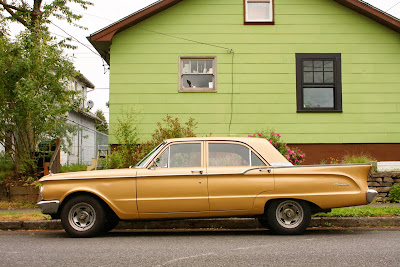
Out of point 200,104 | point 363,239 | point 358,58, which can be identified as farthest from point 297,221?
point 358,58

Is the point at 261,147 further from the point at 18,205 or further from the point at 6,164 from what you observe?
the point at 6,164

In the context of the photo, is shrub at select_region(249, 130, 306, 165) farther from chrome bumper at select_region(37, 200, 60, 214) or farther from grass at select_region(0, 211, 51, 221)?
chrome bumper at select_region(37, 200, 60, 214)

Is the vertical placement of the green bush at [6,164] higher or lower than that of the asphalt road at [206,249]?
higher

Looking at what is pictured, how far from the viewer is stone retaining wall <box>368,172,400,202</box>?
38.3ft

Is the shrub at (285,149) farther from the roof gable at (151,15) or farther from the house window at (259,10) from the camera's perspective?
the roof gable at (151,15)

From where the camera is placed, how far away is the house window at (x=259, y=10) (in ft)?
46.2

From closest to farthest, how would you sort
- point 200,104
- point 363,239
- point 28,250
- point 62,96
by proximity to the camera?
point 28,250
point 363,239
point 62,96
point 200,104

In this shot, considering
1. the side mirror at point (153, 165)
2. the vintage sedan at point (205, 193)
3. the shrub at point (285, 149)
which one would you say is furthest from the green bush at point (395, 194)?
the side mirror at point (153, 165)

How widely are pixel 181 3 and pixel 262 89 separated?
345 cm

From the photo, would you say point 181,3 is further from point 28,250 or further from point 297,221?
point 28,250

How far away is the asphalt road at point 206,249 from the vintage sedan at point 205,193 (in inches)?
13.9

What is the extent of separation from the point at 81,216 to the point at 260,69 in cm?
790

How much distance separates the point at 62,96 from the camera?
11.8 m

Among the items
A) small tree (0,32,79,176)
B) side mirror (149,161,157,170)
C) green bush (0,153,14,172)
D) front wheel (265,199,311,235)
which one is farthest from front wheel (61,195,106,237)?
green bush (0,153,14,172)
